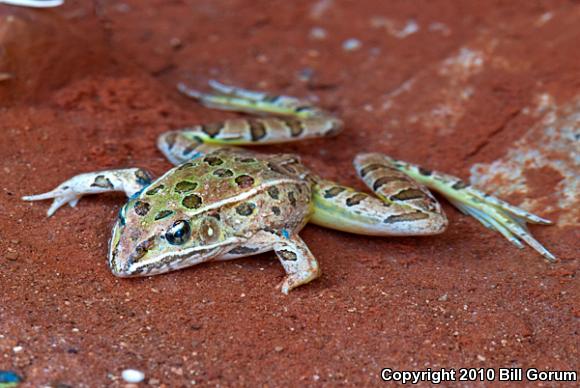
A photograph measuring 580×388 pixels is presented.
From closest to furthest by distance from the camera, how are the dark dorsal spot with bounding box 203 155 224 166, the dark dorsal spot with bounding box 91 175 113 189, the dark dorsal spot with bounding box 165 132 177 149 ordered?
the dark dorsal spot with bounding box 91 175 113 189 → the dark dorsal spot with bounding box 203 155 224 166 → the dark dorsal spot with bounding box 165 132 177 149

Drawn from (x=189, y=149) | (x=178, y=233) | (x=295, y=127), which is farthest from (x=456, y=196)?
(x=178, y=233)

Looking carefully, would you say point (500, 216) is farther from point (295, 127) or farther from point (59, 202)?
point (59, 202)

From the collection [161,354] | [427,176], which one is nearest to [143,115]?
[427,176]

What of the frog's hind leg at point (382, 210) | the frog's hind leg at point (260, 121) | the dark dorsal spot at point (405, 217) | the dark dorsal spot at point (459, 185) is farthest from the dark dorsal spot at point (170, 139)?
the dark dorsal spot at point (459, 185)

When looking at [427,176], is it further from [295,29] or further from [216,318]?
[295,29]

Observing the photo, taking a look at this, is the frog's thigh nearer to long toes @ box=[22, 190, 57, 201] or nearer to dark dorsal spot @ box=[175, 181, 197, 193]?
dark dorsal spot @ box=[175, 181, 197, 193]

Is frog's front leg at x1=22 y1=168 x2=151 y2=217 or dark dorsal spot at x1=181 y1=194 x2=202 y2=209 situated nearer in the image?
Answer: dark dorsal spot at x1=181 y1=194 x2=202 y2=209

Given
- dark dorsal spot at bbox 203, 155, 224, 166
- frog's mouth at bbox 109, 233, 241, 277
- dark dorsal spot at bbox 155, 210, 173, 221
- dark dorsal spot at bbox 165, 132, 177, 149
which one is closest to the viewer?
frog's mouth at bbox 109, 233, 241, 277

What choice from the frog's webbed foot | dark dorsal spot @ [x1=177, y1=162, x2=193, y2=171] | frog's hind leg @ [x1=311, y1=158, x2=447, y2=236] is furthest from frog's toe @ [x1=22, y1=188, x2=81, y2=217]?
the frog's webbed foot
